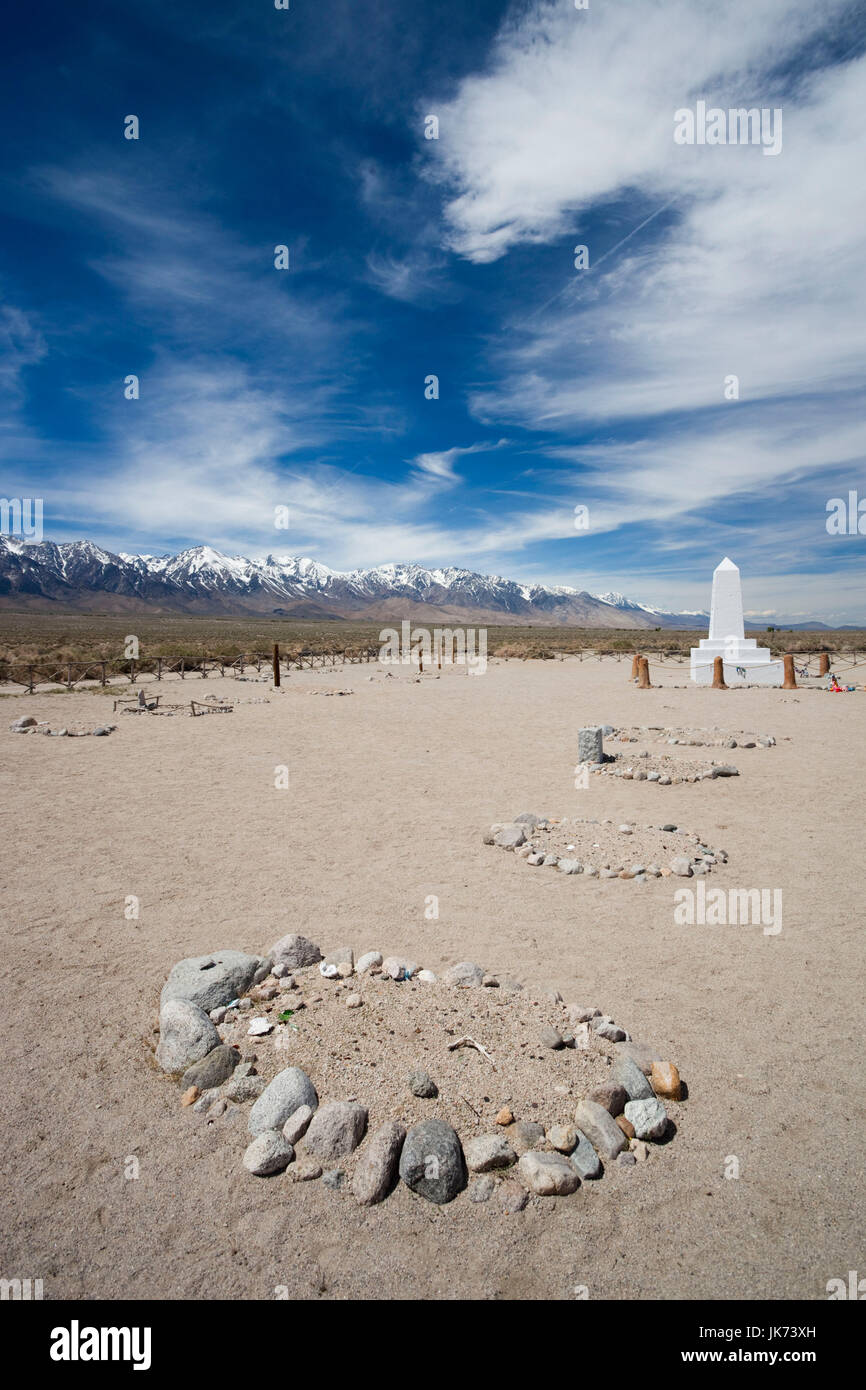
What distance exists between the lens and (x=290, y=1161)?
2.97m

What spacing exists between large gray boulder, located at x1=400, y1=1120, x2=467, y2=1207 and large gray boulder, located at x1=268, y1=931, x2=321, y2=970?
5.94 feet

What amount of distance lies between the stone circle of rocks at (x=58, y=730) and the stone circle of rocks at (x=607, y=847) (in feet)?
38.0

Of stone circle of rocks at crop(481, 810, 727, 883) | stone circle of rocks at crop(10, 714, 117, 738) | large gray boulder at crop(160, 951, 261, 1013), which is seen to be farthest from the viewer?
stone circle of rocks at crop(10, 714, 117, 738)

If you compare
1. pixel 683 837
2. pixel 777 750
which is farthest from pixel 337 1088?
pixel 777 750

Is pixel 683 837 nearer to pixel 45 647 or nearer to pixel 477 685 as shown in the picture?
pixel 477 685

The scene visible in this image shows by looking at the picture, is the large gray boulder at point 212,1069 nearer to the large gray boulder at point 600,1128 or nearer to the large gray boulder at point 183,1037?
the large gray boulder at point 183,1037

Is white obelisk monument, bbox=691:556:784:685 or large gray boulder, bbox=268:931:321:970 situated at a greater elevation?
white obelisk monument, bbox=691:556:784:685

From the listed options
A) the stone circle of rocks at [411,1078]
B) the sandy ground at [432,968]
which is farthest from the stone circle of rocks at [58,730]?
the stone circle of rocks at [411,1078]

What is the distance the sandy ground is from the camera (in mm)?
2527

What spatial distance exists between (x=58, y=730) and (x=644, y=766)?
14111 millimetres

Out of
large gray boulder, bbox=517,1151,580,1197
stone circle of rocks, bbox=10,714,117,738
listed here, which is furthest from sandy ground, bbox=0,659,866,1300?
stone circle of rocks, bbox=10,714,117,738

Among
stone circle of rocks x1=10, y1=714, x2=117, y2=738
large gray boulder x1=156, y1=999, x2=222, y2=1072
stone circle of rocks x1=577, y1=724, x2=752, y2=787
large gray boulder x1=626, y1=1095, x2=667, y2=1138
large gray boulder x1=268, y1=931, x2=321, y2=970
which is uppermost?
stone circle of rocks x1=10, y1=714, x2=117, y2=738

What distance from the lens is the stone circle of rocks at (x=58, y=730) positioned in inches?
581

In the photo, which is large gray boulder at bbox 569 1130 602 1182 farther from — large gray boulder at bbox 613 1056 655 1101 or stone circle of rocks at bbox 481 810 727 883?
stone circle of rocks at bbox 481 810 727 883
